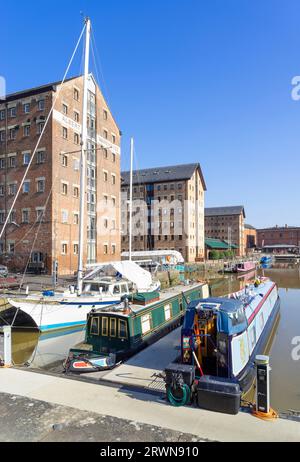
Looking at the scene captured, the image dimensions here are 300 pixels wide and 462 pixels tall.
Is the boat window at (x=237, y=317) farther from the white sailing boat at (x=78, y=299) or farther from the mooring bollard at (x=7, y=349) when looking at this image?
the white sailing boat at (x=78, y=299)

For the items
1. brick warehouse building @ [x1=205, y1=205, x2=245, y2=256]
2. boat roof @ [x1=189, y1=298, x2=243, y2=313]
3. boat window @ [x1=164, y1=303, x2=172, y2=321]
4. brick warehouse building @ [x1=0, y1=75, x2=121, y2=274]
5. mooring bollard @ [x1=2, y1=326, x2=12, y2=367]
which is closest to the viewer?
boat roof @ [x1=189, y1=298, x2=243, y2=313]

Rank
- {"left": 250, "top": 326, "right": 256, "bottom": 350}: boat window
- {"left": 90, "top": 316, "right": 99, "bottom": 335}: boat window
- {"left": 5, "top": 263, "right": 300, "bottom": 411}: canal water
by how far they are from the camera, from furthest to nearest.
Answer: {"left": 90, "top": 316, "right": 99, "bottom": 335}: boat window → {"left": 250, "top": 326, "right": 256, "bottom": 350}: boat window → {"left": 5, "top": 263, "right": 300, "bottom": 411}: canal water

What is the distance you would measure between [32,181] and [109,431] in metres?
38.2

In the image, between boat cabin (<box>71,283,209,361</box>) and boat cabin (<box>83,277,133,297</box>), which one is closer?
boat cabin (<box>71,283,209,361</box>)

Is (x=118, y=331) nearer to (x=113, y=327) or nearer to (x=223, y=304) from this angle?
(x=113, y=327)

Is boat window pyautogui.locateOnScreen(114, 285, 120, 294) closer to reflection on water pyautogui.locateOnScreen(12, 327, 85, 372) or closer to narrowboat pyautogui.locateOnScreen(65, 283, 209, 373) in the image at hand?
reflection on water pyautogui.locateOnScreen(12, 327, 85, 372)

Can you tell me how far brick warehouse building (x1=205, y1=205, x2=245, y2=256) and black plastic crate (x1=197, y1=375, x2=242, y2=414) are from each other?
385 feet

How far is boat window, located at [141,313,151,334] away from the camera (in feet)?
51.9

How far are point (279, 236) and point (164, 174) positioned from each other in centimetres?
9831

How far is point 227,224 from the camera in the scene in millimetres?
127000

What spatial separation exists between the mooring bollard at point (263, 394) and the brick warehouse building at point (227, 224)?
4611 inches

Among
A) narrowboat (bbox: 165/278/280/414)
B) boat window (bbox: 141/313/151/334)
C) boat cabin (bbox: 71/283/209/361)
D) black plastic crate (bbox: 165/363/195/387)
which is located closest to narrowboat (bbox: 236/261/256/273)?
boat cabin (bbox: 71/283/209/361)

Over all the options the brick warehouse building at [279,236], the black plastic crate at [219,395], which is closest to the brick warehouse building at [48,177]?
the black plastic crate at [219,395]

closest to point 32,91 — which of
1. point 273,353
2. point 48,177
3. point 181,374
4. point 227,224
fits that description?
point 48,177
